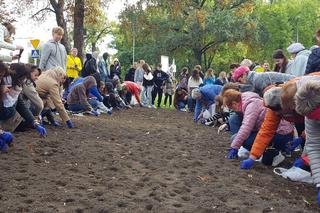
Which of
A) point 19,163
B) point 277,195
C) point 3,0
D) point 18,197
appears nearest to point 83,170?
point 19,163

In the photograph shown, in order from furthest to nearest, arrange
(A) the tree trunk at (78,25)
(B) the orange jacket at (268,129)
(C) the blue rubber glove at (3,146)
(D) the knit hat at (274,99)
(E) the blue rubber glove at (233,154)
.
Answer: (A) the tree trunk at (78,25), (E) the blue rubber glove at (233,154), (C) the blue rubber glove at (3,146), (B) the orange jacket at (268,129), (D) the knit hat at (274,99)

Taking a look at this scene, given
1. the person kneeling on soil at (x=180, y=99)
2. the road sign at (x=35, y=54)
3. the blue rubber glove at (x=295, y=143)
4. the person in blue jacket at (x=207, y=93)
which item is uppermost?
the road sign at (x=35, y=54)

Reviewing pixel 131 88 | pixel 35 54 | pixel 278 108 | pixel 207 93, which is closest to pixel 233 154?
pixel 278 108

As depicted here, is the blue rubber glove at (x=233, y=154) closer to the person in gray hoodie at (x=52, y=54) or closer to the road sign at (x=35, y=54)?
the person in gray hoodie at (x=52, y=54)

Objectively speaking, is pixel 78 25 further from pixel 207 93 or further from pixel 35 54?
pixel 207 93

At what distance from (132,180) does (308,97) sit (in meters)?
1.86

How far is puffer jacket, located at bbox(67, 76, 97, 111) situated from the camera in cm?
986

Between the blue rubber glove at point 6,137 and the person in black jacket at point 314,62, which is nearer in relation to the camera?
the blue rubber glove at point 6,137

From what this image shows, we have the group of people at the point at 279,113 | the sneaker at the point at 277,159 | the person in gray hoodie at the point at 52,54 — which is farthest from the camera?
the person in gray hoodie at the point at 52,54

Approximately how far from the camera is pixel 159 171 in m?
4.76

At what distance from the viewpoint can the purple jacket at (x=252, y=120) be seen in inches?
205

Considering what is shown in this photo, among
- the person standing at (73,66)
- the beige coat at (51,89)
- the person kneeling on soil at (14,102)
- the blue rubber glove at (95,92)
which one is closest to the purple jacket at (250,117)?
the person kneeling on soil at (14,102)

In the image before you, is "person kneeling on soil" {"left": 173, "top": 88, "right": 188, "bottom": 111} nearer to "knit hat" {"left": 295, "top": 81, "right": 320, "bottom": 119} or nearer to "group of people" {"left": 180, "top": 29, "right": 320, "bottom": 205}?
"group of people" {"left": 180, "top": 29, "right": 320, "bottom": 205}

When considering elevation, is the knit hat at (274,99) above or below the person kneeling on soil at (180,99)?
above
